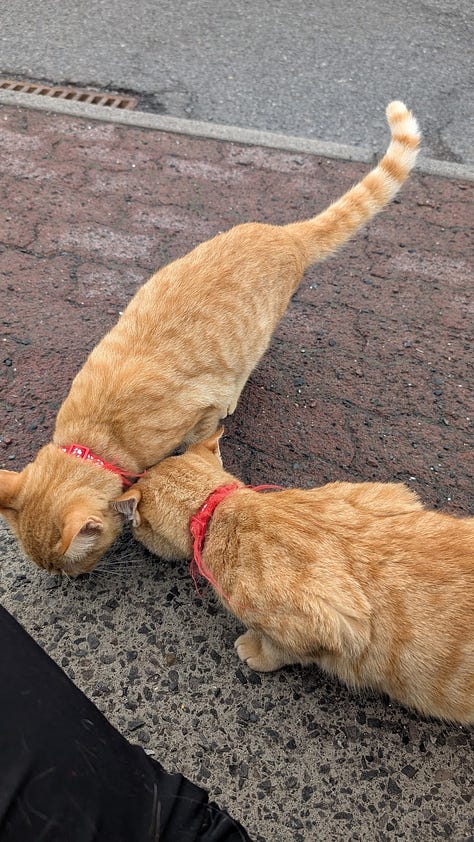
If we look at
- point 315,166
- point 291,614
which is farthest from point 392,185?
point 291,614

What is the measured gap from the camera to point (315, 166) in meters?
4.96

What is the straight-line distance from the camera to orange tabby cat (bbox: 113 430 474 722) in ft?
6.59

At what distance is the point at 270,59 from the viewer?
20.7 feet

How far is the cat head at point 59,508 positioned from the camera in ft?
7.54

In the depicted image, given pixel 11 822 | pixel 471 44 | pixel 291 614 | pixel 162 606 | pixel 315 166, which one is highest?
pixel 471 44

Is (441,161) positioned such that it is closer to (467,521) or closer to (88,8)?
(467,521)

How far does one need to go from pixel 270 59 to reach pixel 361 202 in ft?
12.3

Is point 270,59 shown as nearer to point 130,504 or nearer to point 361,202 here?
point 361,202

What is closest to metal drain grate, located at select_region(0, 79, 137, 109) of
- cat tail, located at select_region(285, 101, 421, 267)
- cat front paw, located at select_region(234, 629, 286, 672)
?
cat tail, located at select_region(285, 101, 421, 267)

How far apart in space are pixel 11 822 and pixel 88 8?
7.80m

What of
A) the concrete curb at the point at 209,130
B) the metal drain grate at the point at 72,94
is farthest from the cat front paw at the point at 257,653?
the metal drain grate at the point at 72,94

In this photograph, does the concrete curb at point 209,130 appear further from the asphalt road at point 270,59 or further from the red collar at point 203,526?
the red collar at point 203,526

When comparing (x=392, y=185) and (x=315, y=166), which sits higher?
(x=392, y=185)

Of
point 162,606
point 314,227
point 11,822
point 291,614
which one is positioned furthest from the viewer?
point 314,227
